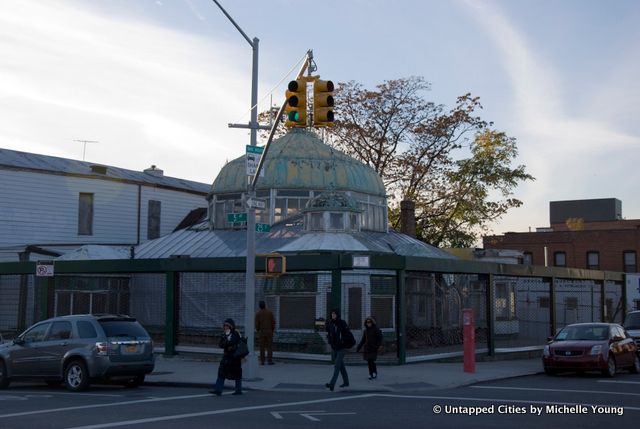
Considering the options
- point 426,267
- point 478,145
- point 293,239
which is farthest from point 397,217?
point 426,267

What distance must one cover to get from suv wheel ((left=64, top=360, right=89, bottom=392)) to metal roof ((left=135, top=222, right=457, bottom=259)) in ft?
44.3

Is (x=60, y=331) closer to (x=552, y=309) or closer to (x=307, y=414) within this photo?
(x=307, y=414)

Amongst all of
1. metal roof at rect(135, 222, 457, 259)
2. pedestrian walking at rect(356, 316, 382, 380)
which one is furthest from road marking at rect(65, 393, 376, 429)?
metal roof at rect(135, 222, 457, 259)

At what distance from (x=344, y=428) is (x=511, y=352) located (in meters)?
16.6

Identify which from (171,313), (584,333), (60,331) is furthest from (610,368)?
(60,331)

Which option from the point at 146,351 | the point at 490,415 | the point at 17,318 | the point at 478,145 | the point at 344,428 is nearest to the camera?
the point at 344,428

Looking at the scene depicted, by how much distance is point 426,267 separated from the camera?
2327cm

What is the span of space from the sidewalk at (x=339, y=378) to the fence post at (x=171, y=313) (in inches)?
19.3

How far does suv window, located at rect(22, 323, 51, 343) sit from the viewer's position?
18172mm

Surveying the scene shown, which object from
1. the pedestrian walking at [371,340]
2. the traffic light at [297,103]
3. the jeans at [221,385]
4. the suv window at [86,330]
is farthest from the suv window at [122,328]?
the traffic light at [297,103]

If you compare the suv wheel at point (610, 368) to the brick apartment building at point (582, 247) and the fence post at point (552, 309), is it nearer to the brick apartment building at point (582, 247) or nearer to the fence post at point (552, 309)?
the fence post at point (552, 309)

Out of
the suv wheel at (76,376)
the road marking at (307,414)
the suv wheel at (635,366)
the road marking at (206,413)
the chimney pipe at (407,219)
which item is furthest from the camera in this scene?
the chimney pipe at (407,219)

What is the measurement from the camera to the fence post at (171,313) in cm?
2472

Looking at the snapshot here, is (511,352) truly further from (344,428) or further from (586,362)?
(344,428)
